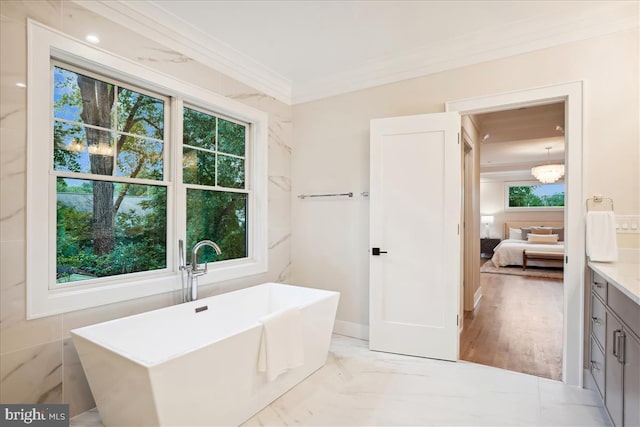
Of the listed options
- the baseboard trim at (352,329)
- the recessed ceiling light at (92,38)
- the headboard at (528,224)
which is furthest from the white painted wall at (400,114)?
the headboard at (528,224)

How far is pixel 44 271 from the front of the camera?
1.88 meters

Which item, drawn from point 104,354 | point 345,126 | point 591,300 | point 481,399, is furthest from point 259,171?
point 591,300

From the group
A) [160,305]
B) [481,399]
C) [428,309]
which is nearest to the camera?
[481,399]

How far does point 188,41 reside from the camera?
261 centimetres

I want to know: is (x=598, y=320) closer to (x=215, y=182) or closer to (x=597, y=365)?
(x=597, y=365)

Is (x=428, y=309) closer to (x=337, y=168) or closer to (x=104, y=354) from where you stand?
(x=337, y=168)

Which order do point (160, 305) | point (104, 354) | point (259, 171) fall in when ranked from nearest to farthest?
point (104, 354) → point (160, 305) → point (259, 171)

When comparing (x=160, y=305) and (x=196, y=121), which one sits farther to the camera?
(x=196, y=121)

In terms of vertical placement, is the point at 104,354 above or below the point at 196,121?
below

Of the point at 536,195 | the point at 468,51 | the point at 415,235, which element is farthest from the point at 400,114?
the point at 536,195

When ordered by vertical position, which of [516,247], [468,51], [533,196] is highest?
[468,51]

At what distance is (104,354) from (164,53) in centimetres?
204

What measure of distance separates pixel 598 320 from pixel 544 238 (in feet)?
22.8

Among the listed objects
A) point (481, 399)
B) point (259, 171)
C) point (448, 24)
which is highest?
point (448, 24)
